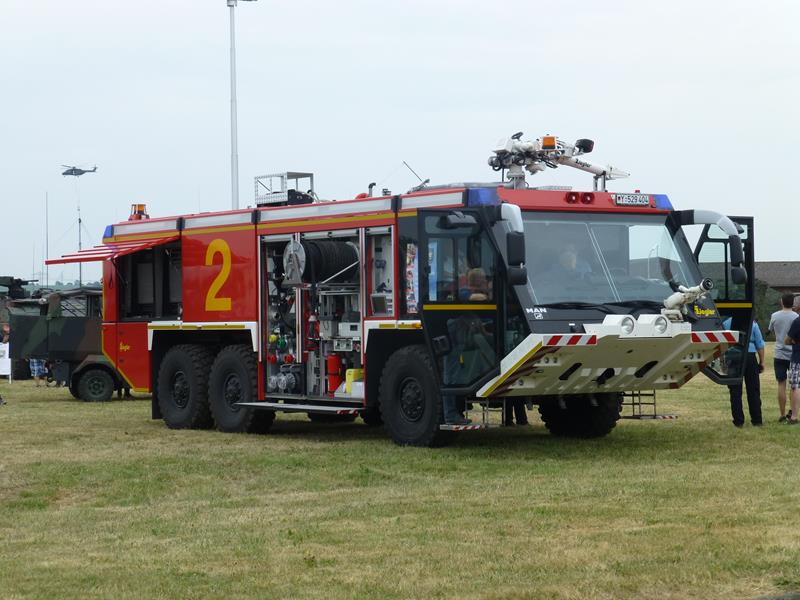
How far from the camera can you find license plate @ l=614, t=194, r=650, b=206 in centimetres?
1591

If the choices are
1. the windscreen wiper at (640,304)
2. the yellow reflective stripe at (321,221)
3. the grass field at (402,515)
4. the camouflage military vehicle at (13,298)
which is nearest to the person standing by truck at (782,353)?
the grass field at (402,515)

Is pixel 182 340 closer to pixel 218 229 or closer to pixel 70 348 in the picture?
pixel 218 229

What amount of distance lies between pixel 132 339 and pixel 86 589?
12.1 m

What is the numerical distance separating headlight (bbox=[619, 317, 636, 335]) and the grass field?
131 centimetres

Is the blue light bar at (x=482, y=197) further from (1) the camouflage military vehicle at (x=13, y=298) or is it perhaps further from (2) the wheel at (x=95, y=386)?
(1) the camouflage military vehicle at (x=13, y=298)

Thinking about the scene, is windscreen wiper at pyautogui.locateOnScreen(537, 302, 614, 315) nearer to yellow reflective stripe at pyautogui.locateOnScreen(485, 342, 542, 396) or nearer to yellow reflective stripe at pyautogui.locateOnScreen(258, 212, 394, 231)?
yellow reflective stripe at pyautogui.locateOnScreen(485, 342, 542, 396)

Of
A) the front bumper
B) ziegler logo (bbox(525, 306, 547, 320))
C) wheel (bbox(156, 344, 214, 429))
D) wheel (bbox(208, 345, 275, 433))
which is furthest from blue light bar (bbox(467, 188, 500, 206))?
wheel (bbox(156, 344, 214, 429))

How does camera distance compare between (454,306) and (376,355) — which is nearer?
(454,306)

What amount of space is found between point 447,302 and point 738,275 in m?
3.32

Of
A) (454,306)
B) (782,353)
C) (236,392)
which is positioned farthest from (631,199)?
(236,392)

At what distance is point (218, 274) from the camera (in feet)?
61.9

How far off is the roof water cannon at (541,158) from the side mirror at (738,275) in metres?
2.00

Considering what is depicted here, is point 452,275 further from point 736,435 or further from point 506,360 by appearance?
point 736,435

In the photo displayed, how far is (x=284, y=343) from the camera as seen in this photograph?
712 inches
